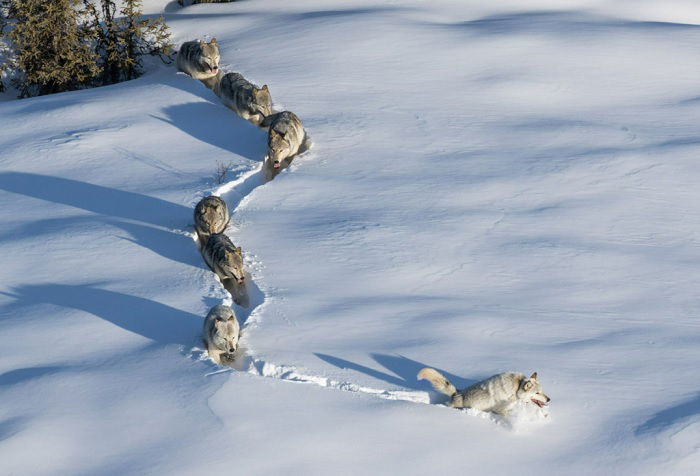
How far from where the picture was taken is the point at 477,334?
369 inches

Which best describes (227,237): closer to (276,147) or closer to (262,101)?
A: (276,147)

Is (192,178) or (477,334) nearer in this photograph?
(477,334)

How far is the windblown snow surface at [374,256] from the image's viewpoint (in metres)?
8.07

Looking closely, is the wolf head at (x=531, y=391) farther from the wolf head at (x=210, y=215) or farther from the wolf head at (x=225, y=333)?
the wolf head at (x=210, y=215)

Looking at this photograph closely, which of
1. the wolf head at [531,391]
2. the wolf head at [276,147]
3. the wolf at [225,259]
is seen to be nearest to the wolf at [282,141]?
the wolf head at [276,147]

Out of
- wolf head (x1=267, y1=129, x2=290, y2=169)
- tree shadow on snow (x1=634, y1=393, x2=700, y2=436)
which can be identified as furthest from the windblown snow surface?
wolf head (x1=267, y1=129, x2=290, y2=169)

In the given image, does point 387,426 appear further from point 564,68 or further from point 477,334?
point 564,68

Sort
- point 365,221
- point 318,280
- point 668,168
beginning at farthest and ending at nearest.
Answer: point 668,168
point 365,221
point 318,280

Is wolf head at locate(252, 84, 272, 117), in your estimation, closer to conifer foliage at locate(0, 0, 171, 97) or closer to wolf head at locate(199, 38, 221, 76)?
wolf head at locate(199, 38, 221, 76)

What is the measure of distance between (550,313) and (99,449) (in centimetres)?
431

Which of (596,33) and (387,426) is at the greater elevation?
(596,33)

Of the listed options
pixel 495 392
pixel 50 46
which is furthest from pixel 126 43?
pixel 495 392

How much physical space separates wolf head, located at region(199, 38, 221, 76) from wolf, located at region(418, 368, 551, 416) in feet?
28.1

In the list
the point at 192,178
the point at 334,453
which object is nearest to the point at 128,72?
the point at 192,178
